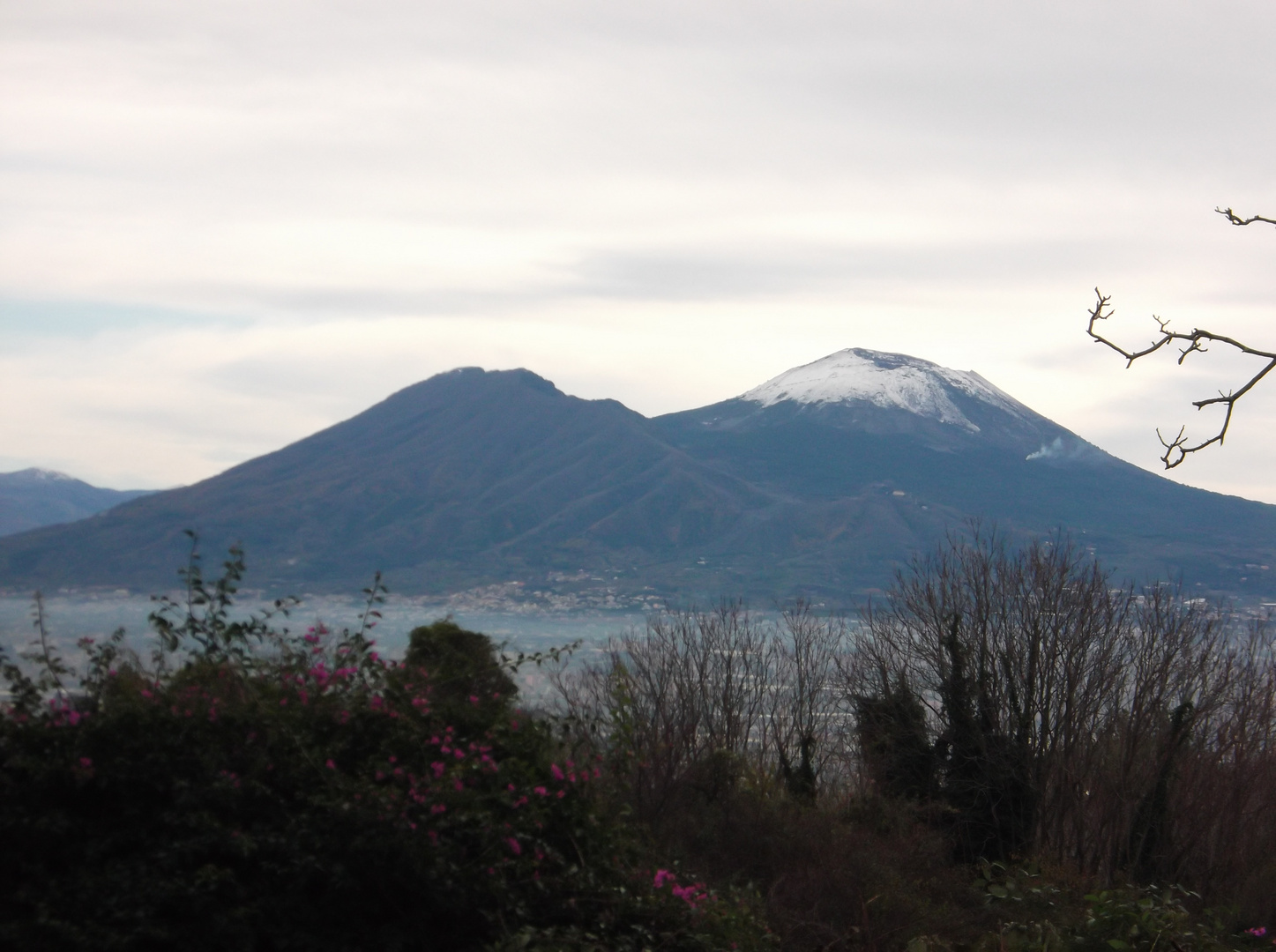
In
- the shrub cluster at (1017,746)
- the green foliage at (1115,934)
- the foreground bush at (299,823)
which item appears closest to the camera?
the foreground bush at (299,823)

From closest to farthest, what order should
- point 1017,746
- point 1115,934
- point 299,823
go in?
point 299,823 < point 1115,934 < point 1017,746

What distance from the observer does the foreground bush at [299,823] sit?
5.83 m

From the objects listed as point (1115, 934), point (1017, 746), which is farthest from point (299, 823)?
point (1017, 746)

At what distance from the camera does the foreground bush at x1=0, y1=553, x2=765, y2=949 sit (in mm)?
5828

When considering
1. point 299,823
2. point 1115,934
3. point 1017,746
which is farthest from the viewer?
point 1017,746

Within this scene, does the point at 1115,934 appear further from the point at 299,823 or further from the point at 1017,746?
the point at 1017,746

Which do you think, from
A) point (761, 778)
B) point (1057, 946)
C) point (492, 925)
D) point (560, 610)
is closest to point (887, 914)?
point (1057, 946)

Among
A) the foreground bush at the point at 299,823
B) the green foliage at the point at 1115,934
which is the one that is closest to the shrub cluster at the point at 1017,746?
the green foliage at the point at 1115,934

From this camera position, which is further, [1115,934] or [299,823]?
[1115,934]

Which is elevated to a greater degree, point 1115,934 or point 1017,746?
point 1115,934

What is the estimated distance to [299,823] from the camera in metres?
6.27

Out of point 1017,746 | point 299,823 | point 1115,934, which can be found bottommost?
point 1017,746

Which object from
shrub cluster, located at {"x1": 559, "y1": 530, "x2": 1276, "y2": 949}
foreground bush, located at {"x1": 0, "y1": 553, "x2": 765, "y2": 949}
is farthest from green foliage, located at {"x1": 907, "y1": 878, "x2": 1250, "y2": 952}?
shrub cluster, located at {"x1": 559, "y1": 530, "x2": 1276, "y2": 949}

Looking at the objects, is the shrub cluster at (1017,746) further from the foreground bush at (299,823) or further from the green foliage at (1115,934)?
the foreground bush at (299,823)
